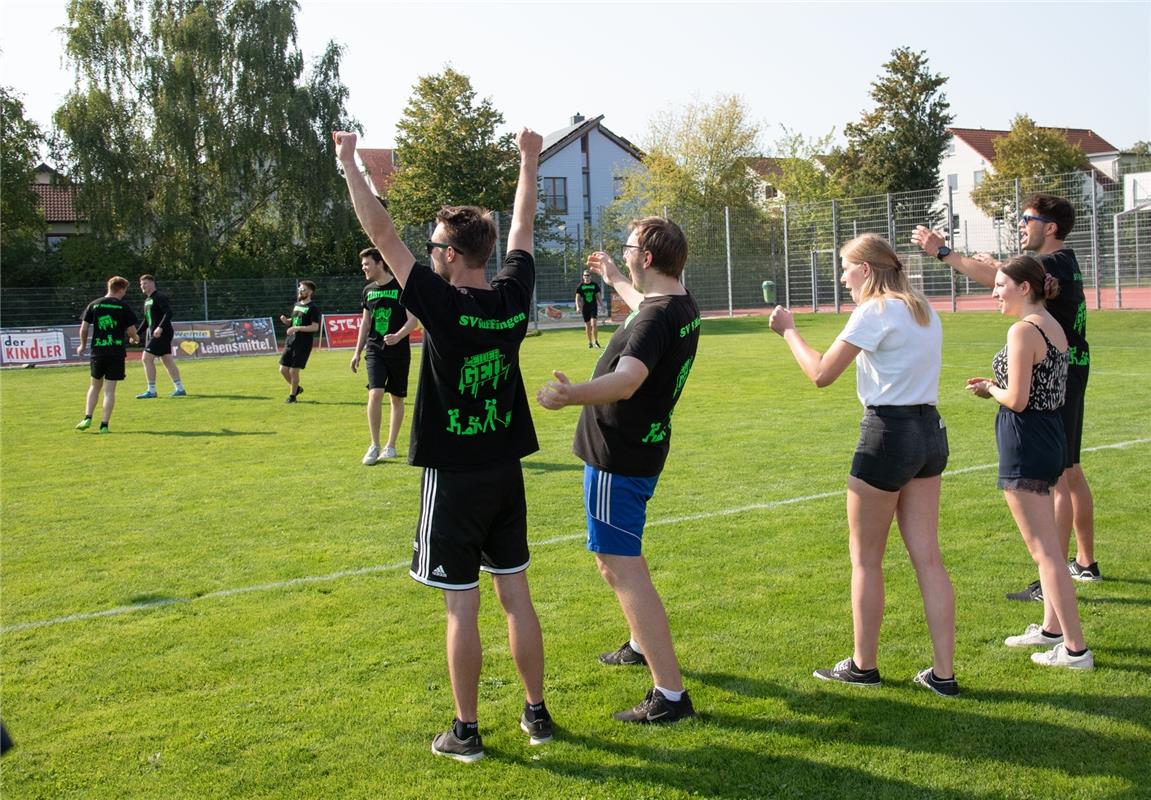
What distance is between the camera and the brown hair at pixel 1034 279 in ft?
15.3

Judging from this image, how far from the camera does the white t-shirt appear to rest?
4070 millimetres

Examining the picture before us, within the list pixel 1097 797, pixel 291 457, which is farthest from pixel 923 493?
pixel 291 457

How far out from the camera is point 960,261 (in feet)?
17.9

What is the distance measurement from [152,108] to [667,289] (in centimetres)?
3976

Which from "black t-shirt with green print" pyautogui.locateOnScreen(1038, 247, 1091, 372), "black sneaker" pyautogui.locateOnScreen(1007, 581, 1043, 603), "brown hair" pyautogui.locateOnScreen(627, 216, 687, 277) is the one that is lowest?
"black sneaker" pyautogui.locateOnScreen(1007, 581, 1043, 603)

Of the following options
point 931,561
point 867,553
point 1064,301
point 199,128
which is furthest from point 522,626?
point 199,128

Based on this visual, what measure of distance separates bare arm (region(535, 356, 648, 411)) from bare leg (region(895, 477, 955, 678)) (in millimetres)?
1308

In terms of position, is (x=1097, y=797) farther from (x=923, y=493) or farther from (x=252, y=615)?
(x=252, y=615)

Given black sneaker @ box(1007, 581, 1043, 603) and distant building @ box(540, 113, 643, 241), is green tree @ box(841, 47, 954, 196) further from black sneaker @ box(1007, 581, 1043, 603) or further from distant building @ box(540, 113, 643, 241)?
black sneaker @ box(1007, 581, 1043, 603)

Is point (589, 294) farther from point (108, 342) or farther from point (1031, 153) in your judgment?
point (1031, 153)

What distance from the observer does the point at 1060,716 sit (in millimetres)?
4133

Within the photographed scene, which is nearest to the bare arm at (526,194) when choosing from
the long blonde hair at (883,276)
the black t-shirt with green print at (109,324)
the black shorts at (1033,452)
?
the long blonde hair at (883,276)

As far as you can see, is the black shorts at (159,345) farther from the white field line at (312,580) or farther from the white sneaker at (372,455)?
the white field line at (312,580)

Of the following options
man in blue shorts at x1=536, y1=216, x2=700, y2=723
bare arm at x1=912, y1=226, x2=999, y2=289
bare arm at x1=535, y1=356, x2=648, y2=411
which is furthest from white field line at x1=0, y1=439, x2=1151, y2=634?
bare arm at x1=535, y1=356, x2=648, y2=411
